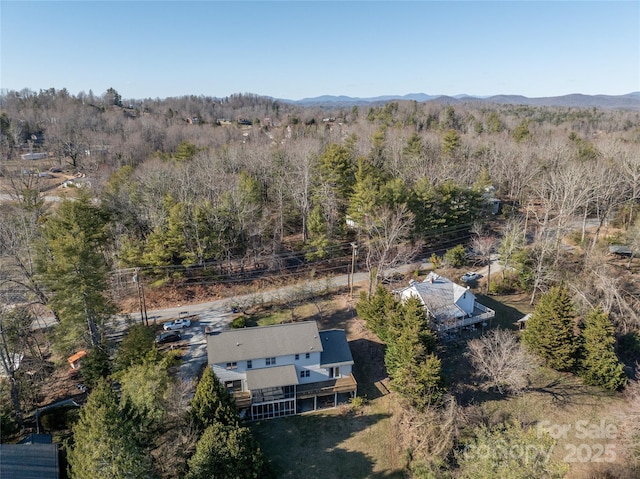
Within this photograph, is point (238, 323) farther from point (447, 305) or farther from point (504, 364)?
point (504, 364)

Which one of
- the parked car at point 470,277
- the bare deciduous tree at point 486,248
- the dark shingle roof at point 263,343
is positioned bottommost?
the parked car at point 470,277

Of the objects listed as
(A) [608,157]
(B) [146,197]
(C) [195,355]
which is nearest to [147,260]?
(B) [146,197]

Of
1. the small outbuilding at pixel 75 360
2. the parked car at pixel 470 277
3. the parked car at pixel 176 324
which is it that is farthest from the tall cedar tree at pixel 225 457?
the parked car at pixel 470 277

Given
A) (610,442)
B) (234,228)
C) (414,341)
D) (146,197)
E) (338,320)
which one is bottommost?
(610,442)

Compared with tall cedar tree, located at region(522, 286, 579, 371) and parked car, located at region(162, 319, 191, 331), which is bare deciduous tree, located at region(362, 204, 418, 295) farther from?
parked car, located at region(162, 319, 191, 331)

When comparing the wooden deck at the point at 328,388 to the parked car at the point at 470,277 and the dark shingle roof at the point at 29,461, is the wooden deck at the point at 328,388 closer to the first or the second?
the dark shingle roof at the point at 29,461

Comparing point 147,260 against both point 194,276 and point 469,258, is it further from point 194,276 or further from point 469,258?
point 469,258

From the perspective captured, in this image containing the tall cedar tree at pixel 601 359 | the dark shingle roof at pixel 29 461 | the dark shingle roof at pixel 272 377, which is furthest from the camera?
the tall cedar tree at pixel 601 359
